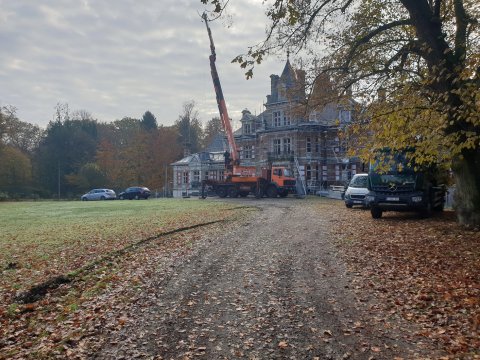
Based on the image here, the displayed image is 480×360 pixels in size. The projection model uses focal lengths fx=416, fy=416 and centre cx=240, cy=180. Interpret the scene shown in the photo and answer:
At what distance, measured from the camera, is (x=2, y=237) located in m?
15.3

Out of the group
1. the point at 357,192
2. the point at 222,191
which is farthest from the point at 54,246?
the point at 222,191

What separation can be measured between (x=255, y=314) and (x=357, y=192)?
1784cm

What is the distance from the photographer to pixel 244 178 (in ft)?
118

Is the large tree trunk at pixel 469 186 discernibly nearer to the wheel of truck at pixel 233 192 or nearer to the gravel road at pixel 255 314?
the gravel road at pixel 255 314

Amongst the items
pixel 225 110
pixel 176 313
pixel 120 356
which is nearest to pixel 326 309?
pixel 176 313

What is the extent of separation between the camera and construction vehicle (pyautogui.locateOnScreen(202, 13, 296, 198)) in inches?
1382

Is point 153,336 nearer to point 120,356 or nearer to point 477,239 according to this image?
point 120,356

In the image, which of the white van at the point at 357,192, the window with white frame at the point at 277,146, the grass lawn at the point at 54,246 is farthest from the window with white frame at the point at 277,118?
the grass lawn at the point at 54,246

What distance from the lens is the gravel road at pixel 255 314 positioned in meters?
5.13

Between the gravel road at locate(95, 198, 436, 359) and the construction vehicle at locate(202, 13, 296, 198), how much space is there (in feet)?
81.6

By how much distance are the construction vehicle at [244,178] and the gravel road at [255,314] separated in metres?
24.9

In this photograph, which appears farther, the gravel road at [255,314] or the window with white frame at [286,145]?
the window with white frame at [286,145]

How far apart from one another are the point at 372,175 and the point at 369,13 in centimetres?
647

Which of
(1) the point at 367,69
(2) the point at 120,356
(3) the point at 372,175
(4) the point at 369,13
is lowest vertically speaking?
(2) the point at 120,356
